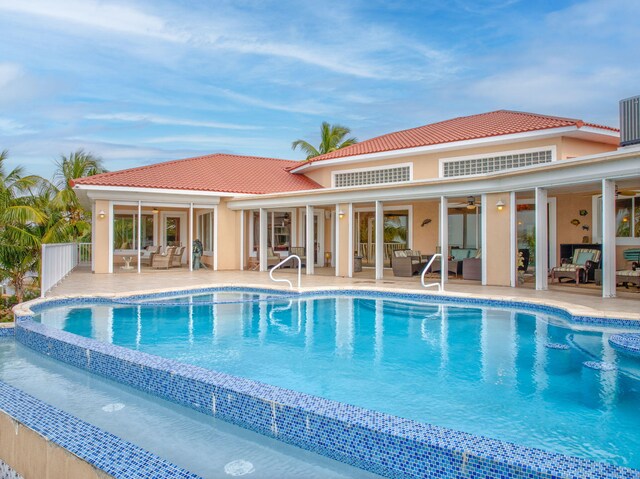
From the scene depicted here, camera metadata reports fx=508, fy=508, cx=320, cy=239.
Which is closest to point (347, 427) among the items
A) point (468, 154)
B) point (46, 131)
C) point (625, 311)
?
point (625, 311)

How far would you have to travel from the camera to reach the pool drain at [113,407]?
5869 mm

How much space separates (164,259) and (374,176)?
32.0 ft

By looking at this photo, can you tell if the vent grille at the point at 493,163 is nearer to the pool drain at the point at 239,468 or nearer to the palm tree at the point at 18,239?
the palm tree at the point at 18,239

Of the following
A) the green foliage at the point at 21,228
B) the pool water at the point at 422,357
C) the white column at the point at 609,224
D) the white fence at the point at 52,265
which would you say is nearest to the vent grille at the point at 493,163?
the white column at the point at 609,224

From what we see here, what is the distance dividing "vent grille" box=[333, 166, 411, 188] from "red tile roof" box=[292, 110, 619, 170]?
903mm

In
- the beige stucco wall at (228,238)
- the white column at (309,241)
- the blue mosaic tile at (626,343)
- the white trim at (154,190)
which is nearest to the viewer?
the blue mosaic tile at (626,343)

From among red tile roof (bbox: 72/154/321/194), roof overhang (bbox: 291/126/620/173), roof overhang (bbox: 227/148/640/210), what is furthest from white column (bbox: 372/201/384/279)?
red tile roof (bbox: 72/154/321/194)

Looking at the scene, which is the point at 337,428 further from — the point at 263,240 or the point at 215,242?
the point at 215,242

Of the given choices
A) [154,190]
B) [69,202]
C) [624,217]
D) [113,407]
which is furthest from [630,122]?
[69,202]

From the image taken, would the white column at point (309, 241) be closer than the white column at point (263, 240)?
Yes

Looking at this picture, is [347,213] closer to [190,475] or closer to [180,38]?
[180,38]

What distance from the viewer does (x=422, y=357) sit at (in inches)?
319

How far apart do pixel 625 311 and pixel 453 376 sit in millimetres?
5236

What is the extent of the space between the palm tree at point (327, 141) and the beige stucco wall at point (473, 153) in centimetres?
1671
